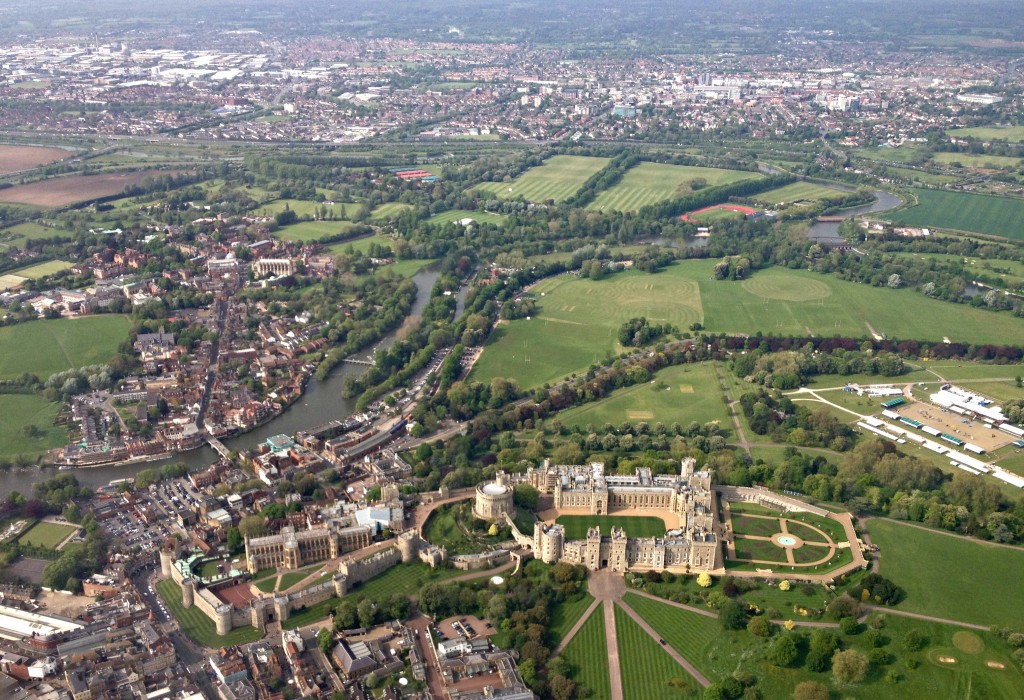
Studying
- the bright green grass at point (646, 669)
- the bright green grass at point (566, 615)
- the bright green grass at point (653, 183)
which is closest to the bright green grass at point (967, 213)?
the bright green grass at point (653, 183)

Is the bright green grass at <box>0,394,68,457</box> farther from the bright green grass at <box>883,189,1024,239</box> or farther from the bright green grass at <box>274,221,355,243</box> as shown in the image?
the bright green grass at <box>883,189,1024,239</box>

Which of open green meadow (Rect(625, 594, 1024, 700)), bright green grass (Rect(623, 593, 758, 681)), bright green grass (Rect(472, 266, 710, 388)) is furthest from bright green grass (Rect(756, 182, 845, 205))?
bright green grass (Rect(623, 593, 758, 681))

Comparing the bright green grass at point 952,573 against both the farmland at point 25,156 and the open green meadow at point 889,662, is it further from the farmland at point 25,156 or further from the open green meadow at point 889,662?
the farmland at point 25,156

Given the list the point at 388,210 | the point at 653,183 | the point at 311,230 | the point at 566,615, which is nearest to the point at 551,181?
the point at 653,183

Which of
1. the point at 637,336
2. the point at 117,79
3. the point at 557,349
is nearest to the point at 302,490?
the point at 557,349

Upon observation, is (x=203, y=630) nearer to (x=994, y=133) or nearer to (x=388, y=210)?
(x=388, y=210)

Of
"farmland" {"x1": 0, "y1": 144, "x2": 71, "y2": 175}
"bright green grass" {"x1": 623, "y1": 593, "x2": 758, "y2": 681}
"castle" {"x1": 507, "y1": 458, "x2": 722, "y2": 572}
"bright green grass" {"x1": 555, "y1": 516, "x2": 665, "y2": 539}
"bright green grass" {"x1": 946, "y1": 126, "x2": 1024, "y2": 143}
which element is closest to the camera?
"bright green grass" {"x1": 623, "y1": 593, "x2": 758, "y2": 681}
